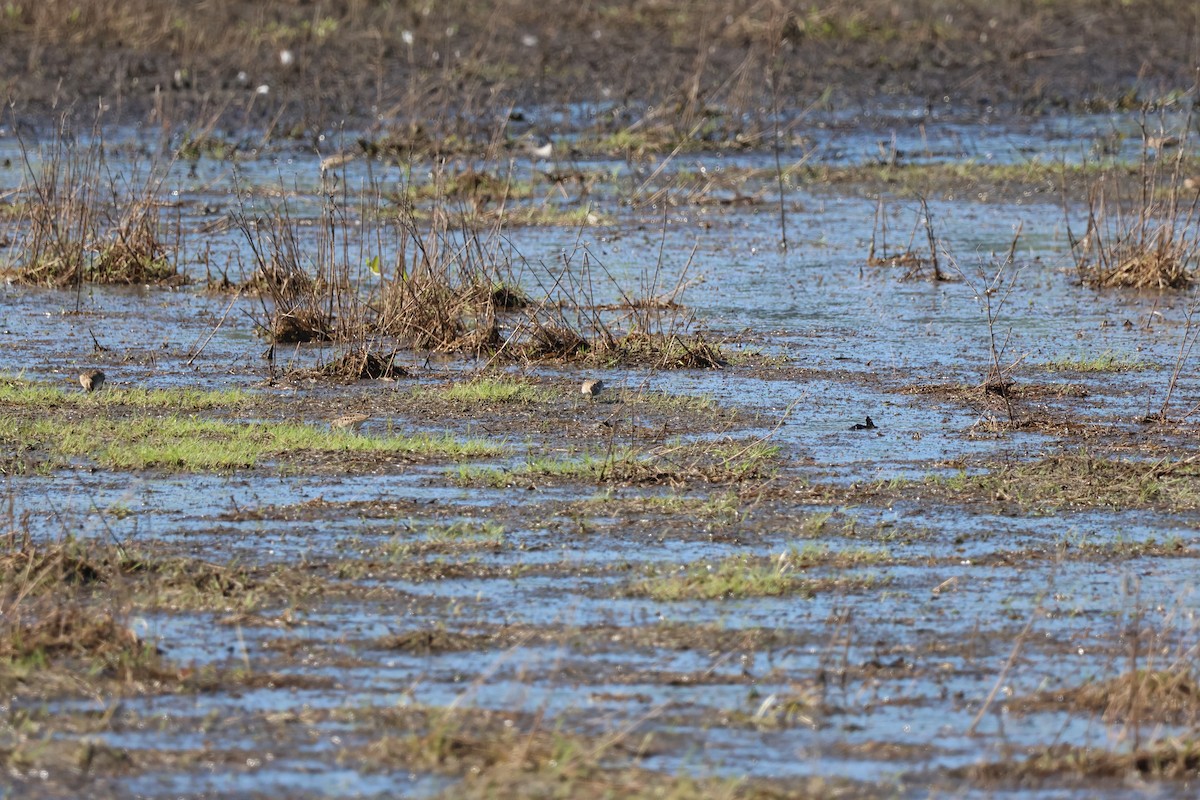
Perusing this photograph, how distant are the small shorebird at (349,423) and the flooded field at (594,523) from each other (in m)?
0.03

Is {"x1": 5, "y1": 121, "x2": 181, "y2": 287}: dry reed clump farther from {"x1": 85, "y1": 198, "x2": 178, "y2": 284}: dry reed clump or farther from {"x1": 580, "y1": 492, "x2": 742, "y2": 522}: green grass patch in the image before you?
{"x1": 580, "y1": 492, "x2": 742, "y2": 522}: green grass patch

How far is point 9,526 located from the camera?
673 cm

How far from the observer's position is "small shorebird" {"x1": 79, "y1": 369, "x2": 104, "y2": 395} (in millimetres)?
9562

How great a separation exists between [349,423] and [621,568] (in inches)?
103

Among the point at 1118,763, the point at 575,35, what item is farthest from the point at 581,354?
the point at 575,35

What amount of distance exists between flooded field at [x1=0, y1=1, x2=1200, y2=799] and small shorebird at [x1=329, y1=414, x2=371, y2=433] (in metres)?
0.03

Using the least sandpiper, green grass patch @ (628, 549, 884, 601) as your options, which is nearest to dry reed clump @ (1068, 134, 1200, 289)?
the least sandpiper

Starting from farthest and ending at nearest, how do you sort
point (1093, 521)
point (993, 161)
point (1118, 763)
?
point (993, 161)
point (1093, 521)
point (1118, 763)

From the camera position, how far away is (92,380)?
31.4 ft

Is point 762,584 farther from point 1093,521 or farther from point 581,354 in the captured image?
point 581,354

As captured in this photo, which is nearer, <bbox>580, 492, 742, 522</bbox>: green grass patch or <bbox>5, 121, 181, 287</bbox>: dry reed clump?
<bbox>580, 492, 742, 522</bbox>: green grass patch

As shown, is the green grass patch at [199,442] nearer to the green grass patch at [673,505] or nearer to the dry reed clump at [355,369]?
the green grass patch at [673,505]

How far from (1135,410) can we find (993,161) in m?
10.4

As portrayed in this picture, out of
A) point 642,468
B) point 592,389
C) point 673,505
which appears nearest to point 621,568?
point 673,505
